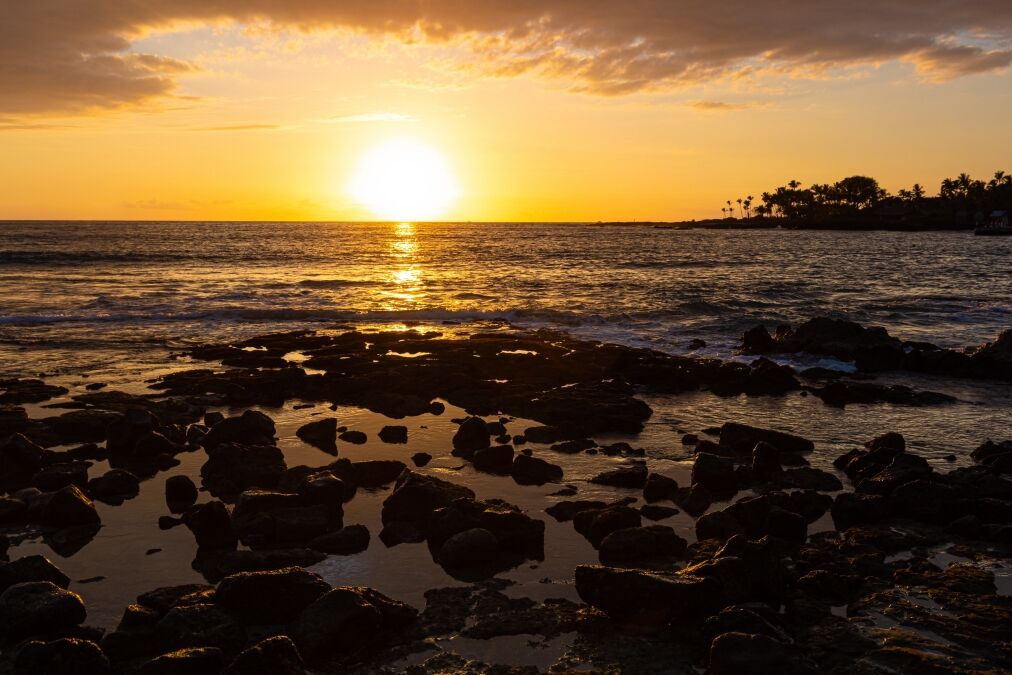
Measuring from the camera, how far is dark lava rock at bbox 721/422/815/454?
15.3m

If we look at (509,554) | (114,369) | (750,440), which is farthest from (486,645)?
(114,369)

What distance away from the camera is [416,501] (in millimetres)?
11352

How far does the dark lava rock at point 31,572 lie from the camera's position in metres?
8.76

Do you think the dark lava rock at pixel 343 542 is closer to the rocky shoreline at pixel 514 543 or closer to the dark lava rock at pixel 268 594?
the rocky shoreline at pixel 514 543

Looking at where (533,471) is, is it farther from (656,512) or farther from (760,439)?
(760,439)

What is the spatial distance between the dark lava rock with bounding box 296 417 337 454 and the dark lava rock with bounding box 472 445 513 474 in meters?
3.30

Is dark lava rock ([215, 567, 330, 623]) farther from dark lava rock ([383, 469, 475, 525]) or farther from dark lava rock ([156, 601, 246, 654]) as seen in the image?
dark lava rock ([383, 469, 475, 525])

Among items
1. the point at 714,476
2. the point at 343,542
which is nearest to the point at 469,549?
the point at 343,542

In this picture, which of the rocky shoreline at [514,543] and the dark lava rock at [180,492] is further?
the dark lava rock at [180,492]

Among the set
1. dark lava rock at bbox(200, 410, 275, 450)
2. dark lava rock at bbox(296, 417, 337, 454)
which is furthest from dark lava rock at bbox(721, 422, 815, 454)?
dark lava rock at bbox(200, 410, 275, 450)

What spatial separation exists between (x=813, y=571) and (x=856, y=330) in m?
21.5

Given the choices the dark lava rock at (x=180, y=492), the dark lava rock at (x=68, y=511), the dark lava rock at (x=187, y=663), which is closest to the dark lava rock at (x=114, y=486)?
the dark lava rock at (x=180, y=492)

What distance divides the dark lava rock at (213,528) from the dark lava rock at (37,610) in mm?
2210

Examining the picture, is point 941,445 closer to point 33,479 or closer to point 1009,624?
point 1009,624
